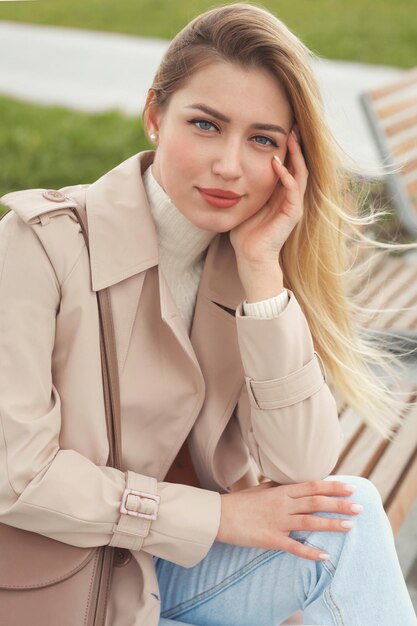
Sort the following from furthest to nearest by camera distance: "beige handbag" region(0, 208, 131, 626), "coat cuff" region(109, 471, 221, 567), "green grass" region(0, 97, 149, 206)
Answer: "green grass" region(0, 97, 149, 206) → "coat cuff" region(109, 471, 221, 567) → "beige handbag" region(0, 208, 131, 626)

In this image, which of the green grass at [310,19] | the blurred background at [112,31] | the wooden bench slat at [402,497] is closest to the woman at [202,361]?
the wooden bench slat at [402,497]

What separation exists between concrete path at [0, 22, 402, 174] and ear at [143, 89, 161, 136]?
4928 mm

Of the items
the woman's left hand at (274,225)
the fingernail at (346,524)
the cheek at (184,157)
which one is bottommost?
the fingernail at (346,524)

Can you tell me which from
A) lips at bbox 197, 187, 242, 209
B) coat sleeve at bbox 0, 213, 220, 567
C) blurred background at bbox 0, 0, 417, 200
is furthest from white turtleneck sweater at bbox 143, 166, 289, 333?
blurred background at bbox 0, 0, 417, 200

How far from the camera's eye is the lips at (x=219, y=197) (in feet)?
7.32

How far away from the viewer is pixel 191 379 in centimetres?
233

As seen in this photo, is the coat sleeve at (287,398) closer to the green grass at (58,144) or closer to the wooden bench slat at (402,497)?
the wooden bench slat at (402,497)

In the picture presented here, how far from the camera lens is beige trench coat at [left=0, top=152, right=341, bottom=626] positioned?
6.75 feet

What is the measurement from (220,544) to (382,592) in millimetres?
409

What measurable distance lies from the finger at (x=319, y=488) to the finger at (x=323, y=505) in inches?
0.8

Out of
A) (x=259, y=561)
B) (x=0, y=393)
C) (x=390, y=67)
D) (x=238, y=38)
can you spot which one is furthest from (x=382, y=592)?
(x=390, y=67)

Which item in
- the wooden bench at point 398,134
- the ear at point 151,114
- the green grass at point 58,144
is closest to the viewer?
the ear at point 151,114

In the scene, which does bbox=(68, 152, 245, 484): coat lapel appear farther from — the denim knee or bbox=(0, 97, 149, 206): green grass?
bbox=(0, 97, 149, 206): green grass

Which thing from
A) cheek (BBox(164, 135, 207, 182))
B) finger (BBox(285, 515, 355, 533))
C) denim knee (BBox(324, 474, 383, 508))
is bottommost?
finger (BBox(285, 515, 355, 533))
